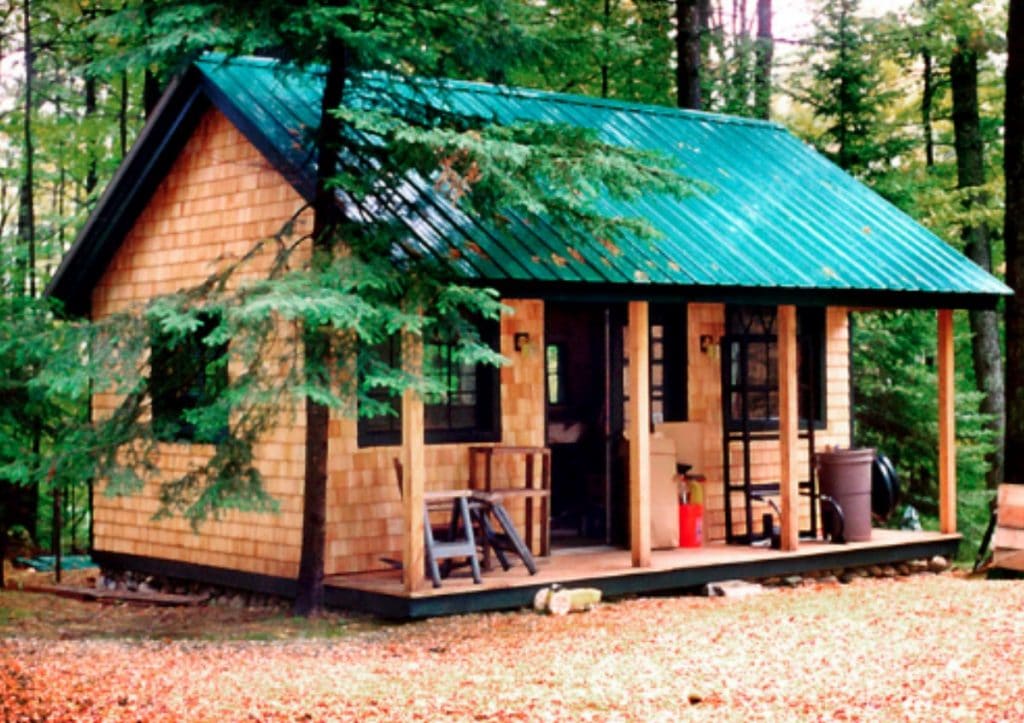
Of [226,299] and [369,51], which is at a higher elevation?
[369,51]

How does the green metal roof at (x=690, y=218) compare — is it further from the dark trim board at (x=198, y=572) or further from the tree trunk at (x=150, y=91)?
the tree trunk at (x=150, y=91)

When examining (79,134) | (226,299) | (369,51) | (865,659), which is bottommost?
(865,659)

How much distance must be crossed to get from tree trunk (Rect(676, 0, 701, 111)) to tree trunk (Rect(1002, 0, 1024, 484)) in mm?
7579

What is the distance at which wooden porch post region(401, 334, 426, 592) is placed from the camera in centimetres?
1125

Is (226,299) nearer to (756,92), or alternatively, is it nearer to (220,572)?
(220,572)

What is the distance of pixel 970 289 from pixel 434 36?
6.80m

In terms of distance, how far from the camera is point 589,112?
637 inches

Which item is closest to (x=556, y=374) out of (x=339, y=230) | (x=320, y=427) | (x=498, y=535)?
(x=498, y=535)

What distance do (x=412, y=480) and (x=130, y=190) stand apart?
209 inches

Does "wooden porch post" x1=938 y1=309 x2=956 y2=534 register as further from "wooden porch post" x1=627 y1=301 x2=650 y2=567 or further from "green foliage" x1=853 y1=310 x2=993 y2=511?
"green foliage" x1=853 y1=310 x2=993 y2=511

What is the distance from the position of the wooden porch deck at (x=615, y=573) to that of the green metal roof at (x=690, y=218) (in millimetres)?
2436

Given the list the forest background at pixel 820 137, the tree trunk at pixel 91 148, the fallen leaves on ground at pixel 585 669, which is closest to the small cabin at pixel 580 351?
the fallen leaves on ground at pixel 585 669

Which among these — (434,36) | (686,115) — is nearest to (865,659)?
(434,36)

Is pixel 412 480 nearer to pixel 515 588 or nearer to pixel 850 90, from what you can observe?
pixel 515 588
